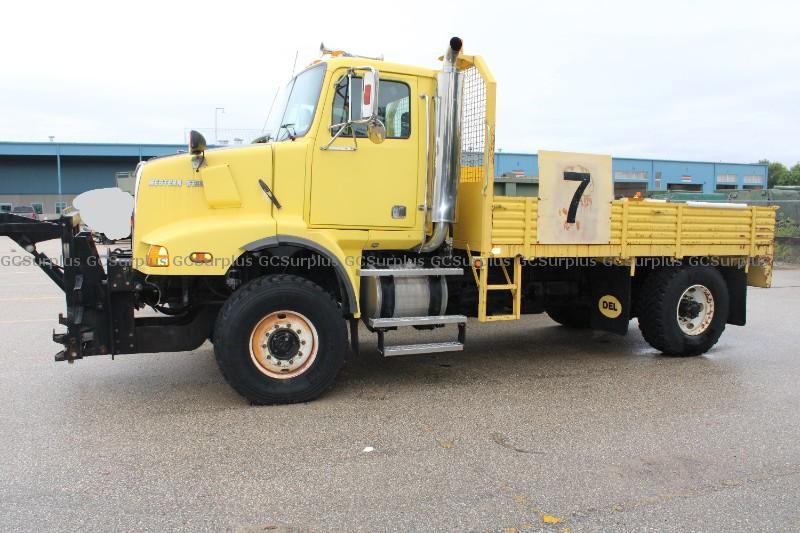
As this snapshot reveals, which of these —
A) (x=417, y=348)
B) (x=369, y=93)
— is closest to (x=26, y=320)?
(x=417, y=348)

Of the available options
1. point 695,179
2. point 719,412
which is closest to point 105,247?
point 719,412

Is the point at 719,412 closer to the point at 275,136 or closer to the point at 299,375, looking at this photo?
the point at 299,375

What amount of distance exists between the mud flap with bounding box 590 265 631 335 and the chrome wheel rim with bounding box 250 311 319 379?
12.2 ft

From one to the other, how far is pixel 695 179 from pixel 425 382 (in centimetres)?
5033

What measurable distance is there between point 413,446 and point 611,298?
380cm

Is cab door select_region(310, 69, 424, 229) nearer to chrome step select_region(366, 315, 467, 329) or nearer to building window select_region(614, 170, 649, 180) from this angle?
chrome step select_region(366, 315, 467, 329)

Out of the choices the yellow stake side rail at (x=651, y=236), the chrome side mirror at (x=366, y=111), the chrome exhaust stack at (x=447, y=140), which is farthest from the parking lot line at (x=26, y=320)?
the yellow stake side rail at (x=651, y=236)

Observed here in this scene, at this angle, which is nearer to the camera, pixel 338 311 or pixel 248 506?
pixel 248 506

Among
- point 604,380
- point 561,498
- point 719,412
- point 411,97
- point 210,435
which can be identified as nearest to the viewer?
point 561,498

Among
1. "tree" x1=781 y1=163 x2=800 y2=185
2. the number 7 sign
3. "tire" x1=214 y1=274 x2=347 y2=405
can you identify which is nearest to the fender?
"tire" x1=214 y1=274 x2=347 y2=405

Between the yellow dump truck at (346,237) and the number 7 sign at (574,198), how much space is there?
0.05ft

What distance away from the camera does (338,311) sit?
5.32 metres

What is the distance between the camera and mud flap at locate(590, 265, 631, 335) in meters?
7.01

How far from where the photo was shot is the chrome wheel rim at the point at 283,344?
5148mm
